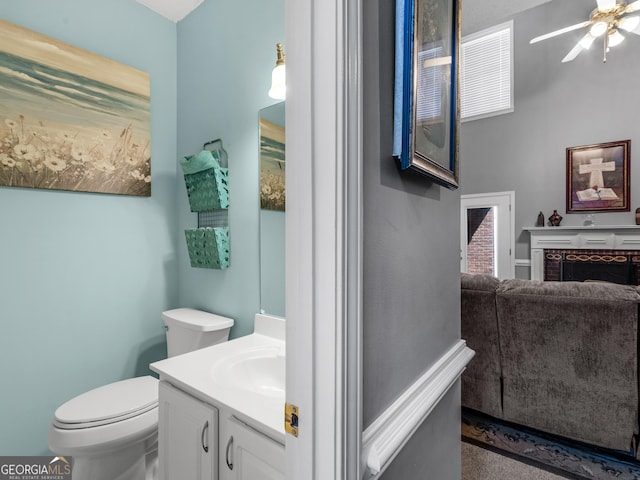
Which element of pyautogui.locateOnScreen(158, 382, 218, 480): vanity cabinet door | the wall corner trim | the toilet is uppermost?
the wall corner trim

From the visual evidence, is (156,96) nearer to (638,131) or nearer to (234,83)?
(234,83)

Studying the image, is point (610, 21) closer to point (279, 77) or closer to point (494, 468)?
point (279, 77)

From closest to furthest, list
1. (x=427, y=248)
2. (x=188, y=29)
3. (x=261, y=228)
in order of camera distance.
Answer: (x=427, y=248), (x=261, y=228), (x=188, y=29)

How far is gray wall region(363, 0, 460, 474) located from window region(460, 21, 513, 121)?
495 cm

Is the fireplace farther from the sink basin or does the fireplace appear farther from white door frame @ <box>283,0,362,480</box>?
white door frame @ <box>283,0,362,480</box>

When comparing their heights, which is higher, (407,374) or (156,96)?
(156,96)

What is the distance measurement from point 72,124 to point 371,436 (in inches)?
79.2

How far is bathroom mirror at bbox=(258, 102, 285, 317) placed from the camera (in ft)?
5.24

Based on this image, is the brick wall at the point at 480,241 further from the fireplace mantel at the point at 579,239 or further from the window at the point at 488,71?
the window at the point at 488,71

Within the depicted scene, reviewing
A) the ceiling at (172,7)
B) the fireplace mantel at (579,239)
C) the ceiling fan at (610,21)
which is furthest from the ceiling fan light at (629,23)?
the ceiling at (172,7)

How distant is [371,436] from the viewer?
63 centimetres

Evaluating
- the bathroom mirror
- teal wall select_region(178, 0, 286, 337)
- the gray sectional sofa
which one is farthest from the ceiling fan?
Answer: the bathroom mirror

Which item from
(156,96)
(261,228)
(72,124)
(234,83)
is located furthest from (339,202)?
(156,96)

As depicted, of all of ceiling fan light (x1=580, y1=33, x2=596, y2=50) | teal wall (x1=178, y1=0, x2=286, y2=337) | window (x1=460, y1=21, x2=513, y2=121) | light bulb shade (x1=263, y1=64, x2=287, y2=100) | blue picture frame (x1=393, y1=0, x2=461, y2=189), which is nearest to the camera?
blue picture frame (x1=393, y1=0, x2=461, y2=189)
